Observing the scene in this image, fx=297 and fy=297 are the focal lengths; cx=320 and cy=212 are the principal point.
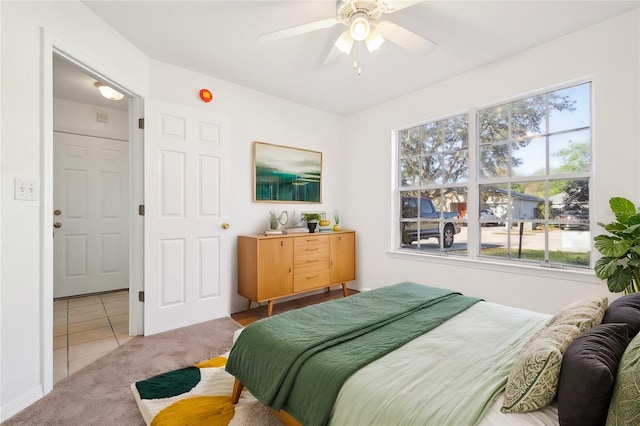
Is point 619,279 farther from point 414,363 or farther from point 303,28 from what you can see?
point 303,28

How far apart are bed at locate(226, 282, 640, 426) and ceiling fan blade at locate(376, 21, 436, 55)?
1.78 metres

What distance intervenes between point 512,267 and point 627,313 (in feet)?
5.49

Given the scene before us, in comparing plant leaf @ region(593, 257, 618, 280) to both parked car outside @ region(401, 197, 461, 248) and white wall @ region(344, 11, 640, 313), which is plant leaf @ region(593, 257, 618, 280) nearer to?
white wall @ region(344, 11, 640, 313)

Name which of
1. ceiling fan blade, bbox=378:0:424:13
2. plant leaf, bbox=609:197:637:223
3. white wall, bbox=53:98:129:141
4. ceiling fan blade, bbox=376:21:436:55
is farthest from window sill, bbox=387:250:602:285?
white wall, bbox=53:98:129:141

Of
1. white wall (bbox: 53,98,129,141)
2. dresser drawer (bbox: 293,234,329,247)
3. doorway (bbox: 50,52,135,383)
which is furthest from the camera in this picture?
white wall (bbox: 53,98,129,141)

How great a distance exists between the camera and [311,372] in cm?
121

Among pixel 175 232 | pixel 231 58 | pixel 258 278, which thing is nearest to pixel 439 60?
pixel 231 58

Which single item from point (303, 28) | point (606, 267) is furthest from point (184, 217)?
point (606, 267)

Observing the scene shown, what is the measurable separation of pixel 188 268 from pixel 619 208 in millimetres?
3507

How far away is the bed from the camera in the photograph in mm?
934

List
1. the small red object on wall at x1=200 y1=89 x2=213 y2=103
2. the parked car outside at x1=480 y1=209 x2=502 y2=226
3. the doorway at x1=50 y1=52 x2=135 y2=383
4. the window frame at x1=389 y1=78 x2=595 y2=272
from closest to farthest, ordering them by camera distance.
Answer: the window frame at x1=389 y1=78 x2=595 y2=272, the parked car outside at x1=480 y1=209 x2=502 y2=226, the small red object on wall at x1=200 y1=89 x2=213 y2=103, the doorway at x1=50 y1=52 x2=135 y2=383

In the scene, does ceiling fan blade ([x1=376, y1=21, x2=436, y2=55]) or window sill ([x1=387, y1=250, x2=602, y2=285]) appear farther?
window sill ([x1=387, y1=250, x2=602, y2=285])

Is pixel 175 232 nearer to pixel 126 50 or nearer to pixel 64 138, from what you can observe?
pixel 126 50

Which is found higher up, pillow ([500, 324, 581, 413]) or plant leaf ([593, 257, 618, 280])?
plant leaf ([593, 257, 618, 280])
